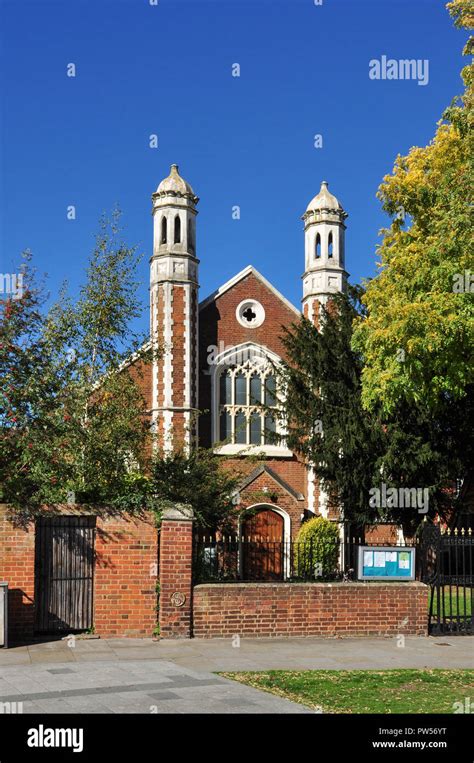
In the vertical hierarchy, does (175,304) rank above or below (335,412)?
above

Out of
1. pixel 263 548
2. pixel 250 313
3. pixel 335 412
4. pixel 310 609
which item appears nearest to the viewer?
pixel 310 609

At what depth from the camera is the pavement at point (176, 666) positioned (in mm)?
9250

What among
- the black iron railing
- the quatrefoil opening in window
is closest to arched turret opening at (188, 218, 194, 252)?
the quatrefoil opening in window

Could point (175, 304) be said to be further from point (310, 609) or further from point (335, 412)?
point (310, 609)

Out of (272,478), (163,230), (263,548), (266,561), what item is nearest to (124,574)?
(266,561)

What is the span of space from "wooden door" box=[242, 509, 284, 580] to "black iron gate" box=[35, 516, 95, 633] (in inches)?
183

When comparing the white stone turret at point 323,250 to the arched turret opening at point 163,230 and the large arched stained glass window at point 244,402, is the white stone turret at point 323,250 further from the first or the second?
the arched turret opening at point 163,230

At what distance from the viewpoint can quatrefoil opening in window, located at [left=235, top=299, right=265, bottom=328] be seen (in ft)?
110

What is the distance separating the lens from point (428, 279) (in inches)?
774

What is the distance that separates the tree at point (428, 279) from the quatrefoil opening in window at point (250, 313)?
421 inches

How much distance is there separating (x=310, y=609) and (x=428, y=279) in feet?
26.6

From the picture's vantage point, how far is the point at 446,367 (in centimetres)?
2019

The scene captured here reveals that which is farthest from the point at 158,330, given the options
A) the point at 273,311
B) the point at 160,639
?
the point at 160,639

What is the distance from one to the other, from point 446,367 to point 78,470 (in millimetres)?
9045
